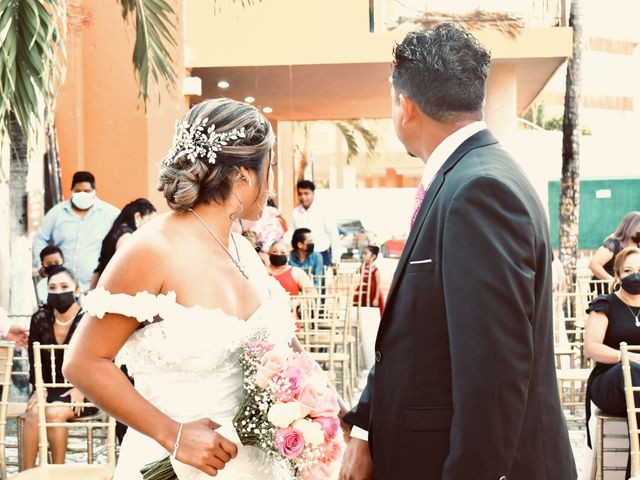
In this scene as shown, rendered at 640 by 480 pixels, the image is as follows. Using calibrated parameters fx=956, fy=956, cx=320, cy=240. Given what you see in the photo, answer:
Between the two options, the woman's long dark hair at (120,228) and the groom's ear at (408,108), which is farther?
the woman's long dark hair at (120,228)

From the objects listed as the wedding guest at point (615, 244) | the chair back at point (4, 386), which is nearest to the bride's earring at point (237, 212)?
the chair back at point (4, 386)

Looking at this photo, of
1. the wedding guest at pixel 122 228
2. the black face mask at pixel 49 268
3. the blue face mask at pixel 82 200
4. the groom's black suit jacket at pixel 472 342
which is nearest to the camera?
the groom's black suit jacket at pixel 472 342

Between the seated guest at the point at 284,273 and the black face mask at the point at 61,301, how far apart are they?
3.41 metres

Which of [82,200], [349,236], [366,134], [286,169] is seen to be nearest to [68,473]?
[82,200]

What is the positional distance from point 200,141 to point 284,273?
6900 millimetres

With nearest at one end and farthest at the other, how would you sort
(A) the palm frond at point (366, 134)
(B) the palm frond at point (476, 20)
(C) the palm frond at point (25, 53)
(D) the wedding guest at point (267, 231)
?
(C) the palm frond at point (25, 53) → (D) the wedding guest at point (267, 231) → (B) the palm frond at point (476, 20) → (A) the palm frond at point (366, 134)

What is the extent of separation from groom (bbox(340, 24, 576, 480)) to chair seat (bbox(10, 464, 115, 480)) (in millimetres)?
→ 2500

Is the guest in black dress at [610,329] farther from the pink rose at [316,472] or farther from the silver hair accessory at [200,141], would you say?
the silver hair accessory at [200,141]

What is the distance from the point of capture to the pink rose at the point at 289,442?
93.4 inches

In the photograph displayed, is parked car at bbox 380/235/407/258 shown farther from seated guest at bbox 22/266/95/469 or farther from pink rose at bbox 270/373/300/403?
pink rose at bbox 270/373/300/403

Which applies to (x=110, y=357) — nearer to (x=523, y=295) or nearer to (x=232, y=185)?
(x=232, y=185)

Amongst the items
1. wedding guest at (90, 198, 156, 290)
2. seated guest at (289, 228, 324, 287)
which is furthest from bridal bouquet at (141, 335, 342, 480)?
seated guest at (289, 228, 324, 287)

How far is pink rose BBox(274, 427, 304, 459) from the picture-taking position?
2371mm

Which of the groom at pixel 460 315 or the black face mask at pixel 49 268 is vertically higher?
the groom at pixel 460 315
